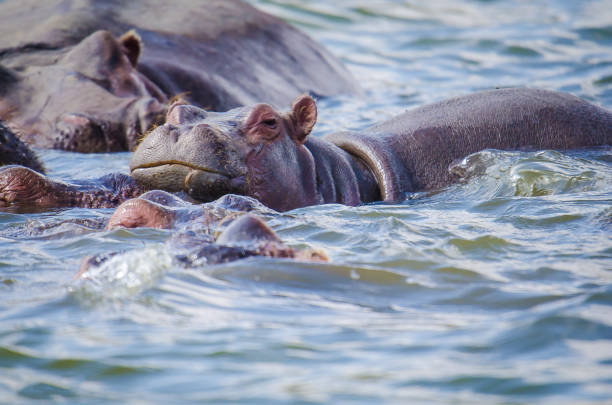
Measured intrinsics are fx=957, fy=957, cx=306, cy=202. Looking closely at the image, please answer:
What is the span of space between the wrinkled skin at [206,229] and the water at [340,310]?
55mm

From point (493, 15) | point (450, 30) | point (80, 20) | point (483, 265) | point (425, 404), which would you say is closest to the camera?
point (425, 404)

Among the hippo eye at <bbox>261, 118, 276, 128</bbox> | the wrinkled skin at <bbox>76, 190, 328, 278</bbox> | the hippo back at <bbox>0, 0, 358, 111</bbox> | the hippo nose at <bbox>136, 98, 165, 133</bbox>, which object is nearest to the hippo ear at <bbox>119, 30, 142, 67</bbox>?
the hippo back at <bbox>0, 0, 358, 111</bbox>

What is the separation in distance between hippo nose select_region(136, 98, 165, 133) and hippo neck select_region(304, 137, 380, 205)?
167cm

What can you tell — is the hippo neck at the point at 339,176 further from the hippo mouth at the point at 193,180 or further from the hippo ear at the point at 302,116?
Answer: the hippo mouth at the point at 193,180

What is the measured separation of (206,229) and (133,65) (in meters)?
4.17

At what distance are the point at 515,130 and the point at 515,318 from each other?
10.3 ft

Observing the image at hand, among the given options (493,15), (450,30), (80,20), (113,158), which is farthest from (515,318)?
(493,15)

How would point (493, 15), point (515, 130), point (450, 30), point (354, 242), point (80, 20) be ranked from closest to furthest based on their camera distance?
1. point (354, 242)
2. point (515, 130)
3. point (80, 20)
4. point (450, 30)
5. point (493, 15)

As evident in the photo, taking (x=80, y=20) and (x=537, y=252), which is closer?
(x=537, y=252)

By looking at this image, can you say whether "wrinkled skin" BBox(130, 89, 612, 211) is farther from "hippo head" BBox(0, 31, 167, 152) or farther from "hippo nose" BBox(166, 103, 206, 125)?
"hippo head" BBox(0, 31, 167, 152)

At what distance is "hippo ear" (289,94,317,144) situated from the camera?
521 cm

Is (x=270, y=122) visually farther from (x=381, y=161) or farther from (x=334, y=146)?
(x=381, y=161)

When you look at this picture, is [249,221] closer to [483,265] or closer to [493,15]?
[483,265]

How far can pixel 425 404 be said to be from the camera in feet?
8.04
